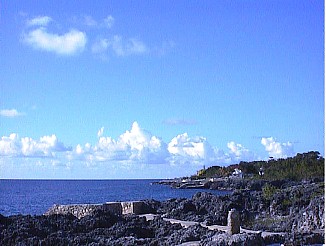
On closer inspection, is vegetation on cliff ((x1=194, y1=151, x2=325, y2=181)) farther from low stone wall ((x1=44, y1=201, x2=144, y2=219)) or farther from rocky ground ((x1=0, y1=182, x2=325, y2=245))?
rocky ground ((x1=0, y1=182, x2=325, y2=245))

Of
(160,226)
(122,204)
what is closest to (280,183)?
(122,204)

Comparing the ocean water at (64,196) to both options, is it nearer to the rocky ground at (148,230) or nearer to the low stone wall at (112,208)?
the low stone wall at (112,208)

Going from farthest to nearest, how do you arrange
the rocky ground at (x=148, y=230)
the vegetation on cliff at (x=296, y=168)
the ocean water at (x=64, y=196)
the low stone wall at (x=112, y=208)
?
the vegetation on cliff at (x=296, y=168) < the ocean water at (x=64, y=196) < the low stone wall at (x=112, y=208) < the rocky ground at (x=148, y=230)

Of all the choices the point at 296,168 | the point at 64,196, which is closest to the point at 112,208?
the point at 64,196

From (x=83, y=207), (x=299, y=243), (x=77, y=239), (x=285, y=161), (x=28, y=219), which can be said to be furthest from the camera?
(x=285, y=161)

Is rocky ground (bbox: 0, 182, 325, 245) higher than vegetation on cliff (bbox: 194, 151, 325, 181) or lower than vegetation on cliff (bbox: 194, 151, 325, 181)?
lower

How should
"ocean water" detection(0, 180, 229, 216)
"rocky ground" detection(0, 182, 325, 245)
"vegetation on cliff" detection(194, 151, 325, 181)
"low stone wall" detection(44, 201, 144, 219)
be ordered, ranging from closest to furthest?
"rocky ground" detection(0, 182, 325, 245)
"low stone wall" detection(44, 201, 144, 219)
"ocean water" detection(0, 180, 229, 216)
"vegetation on cliff" detection(194, 151, 325, 181)

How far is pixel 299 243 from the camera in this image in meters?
10.8

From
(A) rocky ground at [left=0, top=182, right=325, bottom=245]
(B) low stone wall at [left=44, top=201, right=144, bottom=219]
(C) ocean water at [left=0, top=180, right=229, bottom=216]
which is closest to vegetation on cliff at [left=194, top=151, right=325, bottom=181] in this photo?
(C) ocean water at [left=0, top=180, right=229, bottom=216]

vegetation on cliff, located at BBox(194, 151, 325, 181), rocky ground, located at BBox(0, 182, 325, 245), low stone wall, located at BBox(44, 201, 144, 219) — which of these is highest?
vegetation on cliff, located at BBox(194, 151, 325, 181)

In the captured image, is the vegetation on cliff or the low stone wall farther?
the vegetation on cliff

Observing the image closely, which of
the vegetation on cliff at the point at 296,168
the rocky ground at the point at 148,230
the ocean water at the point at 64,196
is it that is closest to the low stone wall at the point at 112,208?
the rocky ground at the point at 148,230

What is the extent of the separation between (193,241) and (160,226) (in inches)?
126

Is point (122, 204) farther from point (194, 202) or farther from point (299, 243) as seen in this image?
point (299, 243)
